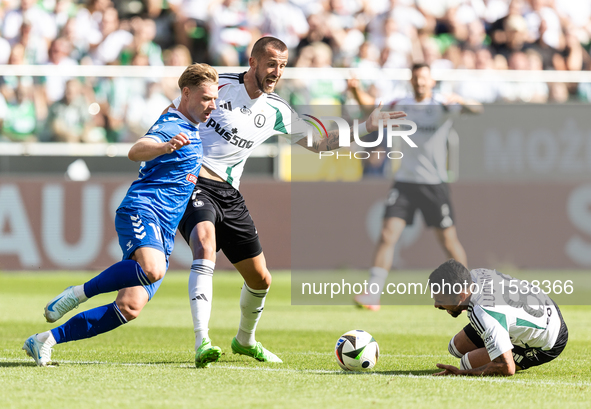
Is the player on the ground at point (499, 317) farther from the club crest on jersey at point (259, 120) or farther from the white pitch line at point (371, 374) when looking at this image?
the club crest on jersey at point (259, 120)

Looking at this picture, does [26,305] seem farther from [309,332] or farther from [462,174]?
[462,174]

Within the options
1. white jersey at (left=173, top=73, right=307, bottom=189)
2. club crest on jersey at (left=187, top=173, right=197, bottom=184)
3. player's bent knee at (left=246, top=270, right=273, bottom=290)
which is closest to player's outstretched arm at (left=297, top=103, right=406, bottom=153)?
white jersey at (left=173, top=73, right=307, bottom=189)

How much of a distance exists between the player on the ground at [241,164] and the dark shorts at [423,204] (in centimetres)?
386

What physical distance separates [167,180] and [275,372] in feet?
4.92

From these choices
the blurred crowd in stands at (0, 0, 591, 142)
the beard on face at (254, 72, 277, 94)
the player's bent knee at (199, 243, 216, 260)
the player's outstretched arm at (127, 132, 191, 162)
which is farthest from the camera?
the blurred crowd in stands at (0, 0, 591, 142)

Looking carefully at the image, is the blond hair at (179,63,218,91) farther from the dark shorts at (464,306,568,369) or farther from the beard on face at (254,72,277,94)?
the dark shorts at (464,306,568,369)

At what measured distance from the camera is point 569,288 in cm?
1288

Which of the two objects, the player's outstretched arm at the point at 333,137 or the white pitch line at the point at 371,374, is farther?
the player's outstretched arm at the point at 333,137

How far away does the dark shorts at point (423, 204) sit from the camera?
1060 cm

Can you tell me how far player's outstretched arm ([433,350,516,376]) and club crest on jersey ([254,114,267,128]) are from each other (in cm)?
237

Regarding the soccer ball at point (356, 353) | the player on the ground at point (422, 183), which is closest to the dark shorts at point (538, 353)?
the soccer ball at point (356, 353)

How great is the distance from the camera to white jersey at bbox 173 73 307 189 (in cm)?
661

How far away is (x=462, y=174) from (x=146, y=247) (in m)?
9.71

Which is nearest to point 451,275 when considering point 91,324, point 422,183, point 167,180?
point 167,180
